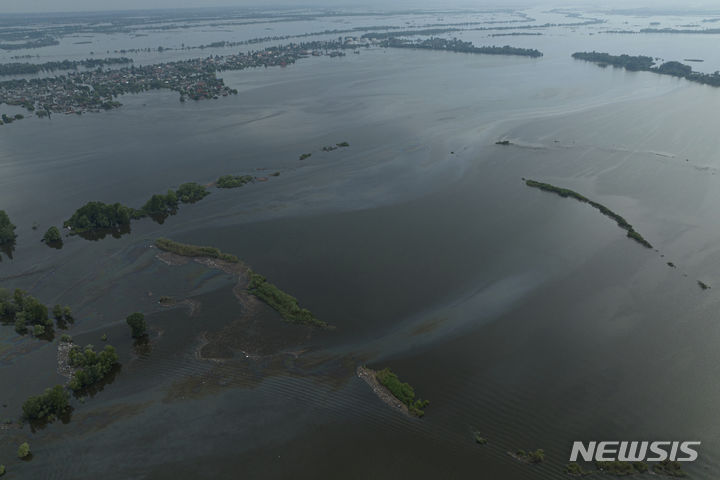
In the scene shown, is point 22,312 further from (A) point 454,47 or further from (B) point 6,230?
(A) point 454,47

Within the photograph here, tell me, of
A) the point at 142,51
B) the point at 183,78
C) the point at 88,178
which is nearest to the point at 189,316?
the point at 88,178

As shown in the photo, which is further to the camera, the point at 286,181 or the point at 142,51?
the point at 142,51

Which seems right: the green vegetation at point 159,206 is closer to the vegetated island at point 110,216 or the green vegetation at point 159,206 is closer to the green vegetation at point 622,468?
the vegetated island at point 110,216

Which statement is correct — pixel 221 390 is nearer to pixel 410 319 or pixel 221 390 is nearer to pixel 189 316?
pixel 189 316

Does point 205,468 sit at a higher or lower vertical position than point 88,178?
lower

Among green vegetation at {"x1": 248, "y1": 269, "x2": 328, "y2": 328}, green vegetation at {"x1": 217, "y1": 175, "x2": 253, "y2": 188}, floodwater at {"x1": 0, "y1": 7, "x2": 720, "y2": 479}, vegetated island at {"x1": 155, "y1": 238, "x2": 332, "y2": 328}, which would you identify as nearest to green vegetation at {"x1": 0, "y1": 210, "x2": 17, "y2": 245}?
floodwater at {"x1": 0, "y1": 7, "x2": 720, "y2": 479}
